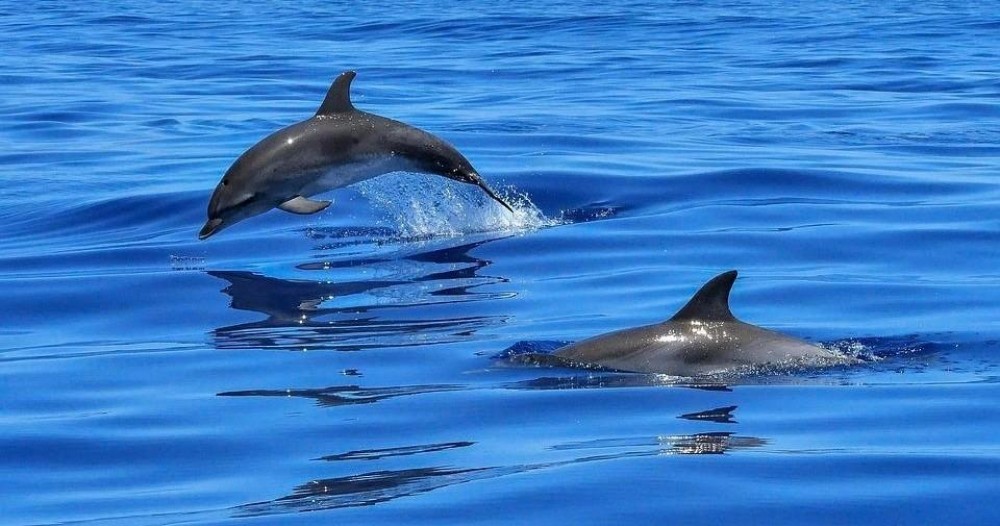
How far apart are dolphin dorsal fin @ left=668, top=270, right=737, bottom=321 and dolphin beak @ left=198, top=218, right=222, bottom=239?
440cm

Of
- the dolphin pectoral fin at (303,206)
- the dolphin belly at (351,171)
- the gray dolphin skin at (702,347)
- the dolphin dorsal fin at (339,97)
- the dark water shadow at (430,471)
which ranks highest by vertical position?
the dolphin dorsal fin at (339,97)

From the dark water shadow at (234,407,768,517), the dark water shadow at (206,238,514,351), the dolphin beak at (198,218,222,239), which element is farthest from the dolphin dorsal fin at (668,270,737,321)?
the dolphin beak at (198,218,222,239)

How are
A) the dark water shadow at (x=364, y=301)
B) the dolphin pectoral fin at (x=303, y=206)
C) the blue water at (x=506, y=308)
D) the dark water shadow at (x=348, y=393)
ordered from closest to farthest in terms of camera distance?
Answer: the blue water at (x=506, y=308), the dark water shadow at (x=348, y=393), the dark water shadow at (x=364, y=301), the dolphin pectoral fin at (x=303, y=206)

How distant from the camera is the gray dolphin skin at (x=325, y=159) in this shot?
12062 millimetres

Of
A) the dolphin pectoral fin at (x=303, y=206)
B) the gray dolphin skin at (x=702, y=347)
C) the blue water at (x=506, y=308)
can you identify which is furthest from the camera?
the dolphin pectoral fin at (x=303, y=206)

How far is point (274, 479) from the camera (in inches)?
271

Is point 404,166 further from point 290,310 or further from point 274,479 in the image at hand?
point 274,479

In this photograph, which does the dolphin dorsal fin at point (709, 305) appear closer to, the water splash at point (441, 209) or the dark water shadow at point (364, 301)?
the dark water shadow at point (364, 301)

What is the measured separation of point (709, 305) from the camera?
8766mm

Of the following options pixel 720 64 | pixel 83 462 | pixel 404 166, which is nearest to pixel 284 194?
pixel 404 166

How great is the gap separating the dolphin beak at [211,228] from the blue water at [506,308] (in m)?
0.29

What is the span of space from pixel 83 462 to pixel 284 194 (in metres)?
5.06

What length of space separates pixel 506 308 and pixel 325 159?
204cm

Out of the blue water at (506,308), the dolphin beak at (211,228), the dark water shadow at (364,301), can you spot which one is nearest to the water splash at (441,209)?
the blue water at (506,308)
